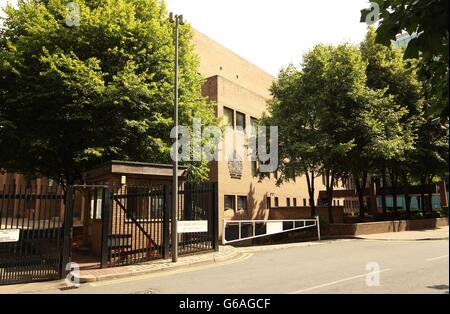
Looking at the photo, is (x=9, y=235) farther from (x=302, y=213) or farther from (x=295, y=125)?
(x=302, y=213)

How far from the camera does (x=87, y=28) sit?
17.3 metres

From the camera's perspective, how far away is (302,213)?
30.0m

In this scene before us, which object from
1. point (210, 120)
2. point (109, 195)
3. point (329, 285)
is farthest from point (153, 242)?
point (210, 120)

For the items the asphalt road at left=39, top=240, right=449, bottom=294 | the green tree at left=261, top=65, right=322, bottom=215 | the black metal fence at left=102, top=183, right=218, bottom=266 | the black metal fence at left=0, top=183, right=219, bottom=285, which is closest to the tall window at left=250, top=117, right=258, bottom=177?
the green tree at left=261, top=65, right=322, bottom=215

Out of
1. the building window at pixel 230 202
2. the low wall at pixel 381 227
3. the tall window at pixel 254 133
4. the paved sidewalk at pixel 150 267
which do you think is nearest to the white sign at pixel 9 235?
the paved sidewalk at pixel 150 267

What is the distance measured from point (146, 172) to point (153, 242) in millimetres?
2852

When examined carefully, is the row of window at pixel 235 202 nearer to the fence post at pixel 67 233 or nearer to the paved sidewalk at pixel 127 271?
the paved sidewalk at pixel 127 271

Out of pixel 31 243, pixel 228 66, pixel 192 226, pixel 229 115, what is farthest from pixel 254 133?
pixel 31 243

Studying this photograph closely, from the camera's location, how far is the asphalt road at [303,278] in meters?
7.81

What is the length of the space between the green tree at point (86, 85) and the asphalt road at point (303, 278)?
793cm

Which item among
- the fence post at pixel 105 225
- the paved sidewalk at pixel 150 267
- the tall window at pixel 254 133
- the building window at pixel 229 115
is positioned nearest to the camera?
the paved sidewalk at pixel 150 267

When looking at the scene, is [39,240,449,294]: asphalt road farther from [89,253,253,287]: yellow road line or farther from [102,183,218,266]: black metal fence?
[102,183,218,266]: black metal fence

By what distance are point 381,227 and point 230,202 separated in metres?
11.2

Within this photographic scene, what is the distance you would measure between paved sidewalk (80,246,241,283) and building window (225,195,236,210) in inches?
551
